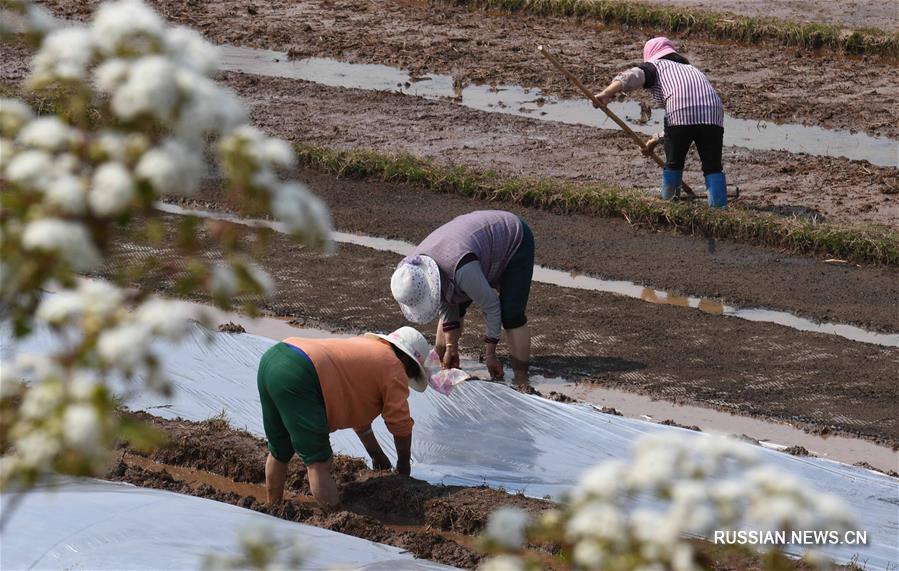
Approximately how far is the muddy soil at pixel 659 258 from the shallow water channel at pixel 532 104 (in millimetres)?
2581

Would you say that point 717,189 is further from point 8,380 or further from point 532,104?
point 8,380

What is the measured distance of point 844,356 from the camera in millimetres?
6574

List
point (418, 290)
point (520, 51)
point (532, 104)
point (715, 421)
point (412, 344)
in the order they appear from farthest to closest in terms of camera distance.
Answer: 1. point (520, 51)
2. point (532, 104)
3. point (715, 421)
4. point (418, 290)
5. point (412, 344)

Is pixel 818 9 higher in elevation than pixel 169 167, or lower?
lower

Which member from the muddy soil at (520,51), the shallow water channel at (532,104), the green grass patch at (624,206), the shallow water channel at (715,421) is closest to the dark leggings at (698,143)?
the green grass patch at (624,206)

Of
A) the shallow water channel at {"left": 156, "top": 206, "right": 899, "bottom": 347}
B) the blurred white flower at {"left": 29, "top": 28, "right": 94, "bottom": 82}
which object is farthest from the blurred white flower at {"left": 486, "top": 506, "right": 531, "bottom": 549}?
the shallow water channel at {"left": 156, "top": 206, "right": 899, "bottom": 347}

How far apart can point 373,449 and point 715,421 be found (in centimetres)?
178

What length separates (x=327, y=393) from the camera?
4.56 m

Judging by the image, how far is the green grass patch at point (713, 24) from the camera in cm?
1367

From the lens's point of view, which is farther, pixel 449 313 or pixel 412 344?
pixel 449 313

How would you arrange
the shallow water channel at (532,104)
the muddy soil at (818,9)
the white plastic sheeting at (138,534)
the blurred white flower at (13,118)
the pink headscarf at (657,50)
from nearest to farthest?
1. the blurred white flower at (13,118)
2. the white plastic sheeting at (138,534)
3. the pink headscarf at (657,50)
4. the shallow water channel at (532,104)
5. the muddy soil at (818,9)

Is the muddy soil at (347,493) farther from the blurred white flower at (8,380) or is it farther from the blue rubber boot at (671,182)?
the blue rubber boot at (671,182)

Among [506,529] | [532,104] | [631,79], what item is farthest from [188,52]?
[532,104]

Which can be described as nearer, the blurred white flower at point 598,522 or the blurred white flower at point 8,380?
the blurred white flower at point 598,522
